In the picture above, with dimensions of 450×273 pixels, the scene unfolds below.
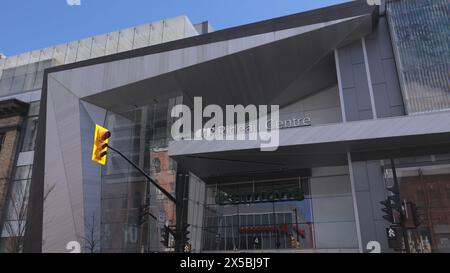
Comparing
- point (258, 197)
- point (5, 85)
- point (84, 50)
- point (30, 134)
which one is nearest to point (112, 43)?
point (84, 50)

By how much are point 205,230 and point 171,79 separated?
1054 centimetres

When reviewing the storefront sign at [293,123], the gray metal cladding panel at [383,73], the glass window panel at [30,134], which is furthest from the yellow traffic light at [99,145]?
the glass window panel at [30,134]

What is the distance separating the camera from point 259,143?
19.2 meters

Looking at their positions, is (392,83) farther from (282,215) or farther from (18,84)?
(18,84)

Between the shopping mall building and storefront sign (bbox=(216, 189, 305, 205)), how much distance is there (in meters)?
0.13

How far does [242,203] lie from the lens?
24938 mm

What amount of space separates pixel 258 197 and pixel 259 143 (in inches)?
258

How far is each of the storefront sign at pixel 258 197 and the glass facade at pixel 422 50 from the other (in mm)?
8792

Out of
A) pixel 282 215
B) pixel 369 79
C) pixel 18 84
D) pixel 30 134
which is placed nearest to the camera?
pixel 369 79

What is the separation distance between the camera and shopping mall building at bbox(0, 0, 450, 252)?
60.7 ft

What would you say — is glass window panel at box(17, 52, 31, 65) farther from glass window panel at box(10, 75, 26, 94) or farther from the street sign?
the street sign

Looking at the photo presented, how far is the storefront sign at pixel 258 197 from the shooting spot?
78.7 feet
